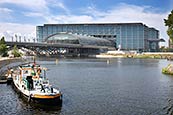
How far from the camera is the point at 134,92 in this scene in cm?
4697

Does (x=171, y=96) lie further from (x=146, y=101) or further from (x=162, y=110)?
(x=162, y=110)

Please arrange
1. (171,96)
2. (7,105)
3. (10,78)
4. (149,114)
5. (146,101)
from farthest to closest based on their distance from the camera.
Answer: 1. (10,78)
2. (171,96)
3. (146,101)
4. (7,105)
5. (149,114)

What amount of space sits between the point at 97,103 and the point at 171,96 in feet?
39.9

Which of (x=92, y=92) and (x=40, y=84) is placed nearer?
(x=40, y=84)

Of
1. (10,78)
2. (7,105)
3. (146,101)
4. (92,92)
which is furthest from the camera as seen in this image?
(10,78)

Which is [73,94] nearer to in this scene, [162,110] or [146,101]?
[146,101]

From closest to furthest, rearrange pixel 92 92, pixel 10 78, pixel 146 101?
pixel 146 101 → pixel 92 92 → pixel 10 78

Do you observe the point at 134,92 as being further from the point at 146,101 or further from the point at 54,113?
the point at 54,113

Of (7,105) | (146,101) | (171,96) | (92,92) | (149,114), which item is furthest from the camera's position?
(92,92)

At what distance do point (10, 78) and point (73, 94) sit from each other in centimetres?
1901

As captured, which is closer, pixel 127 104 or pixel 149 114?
pixel 149 114

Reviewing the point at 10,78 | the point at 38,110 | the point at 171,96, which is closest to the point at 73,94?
the point at 38,110

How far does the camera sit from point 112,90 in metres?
49.0

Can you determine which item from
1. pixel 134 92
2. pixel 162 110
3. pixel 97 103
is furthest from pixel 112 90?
pixel 162 110
